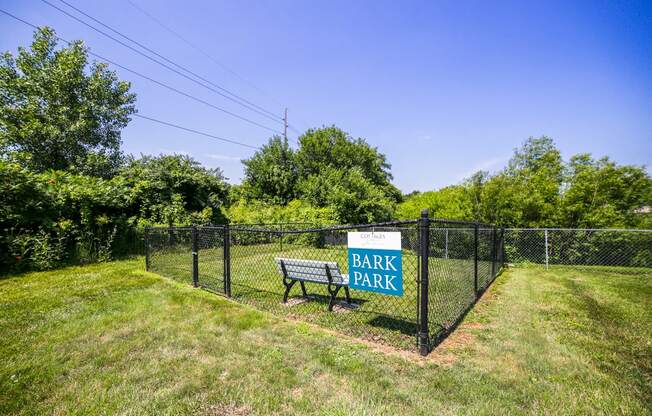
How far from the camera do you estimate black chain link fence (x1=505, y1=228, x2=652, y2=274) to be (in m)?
8.68

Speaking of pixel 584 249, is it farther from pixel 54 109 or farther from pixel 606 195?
pixel 54 109

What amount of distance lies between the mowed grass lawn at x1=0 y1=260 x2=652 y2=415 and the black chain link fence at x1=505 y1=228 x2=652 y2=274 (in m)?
5.40

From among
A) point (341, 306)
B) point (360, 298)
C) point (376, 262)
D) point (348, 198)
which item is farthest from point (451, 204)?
point (376, 262)

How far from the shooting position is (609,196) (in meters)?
11.3

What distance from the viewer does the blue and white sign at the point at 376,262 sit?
3.20m

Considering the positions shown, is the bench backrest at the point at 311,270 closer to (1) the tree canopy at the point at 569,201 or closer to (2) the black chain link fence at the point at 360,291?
(2) the black chain link fence at the point at 360,291

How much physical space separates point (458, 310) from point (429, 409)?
2.72m

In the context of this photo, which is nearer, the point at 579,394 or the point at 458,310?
the point at 579,394

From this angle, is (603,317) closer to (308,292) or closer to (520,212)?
(308,292)

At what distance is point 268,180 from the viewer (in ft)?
81.1

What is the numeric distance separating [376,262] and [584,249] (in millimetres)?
10702

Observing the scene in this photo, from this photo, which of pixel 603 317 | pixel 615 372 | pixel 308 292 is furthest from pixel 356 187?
pixel 615 372

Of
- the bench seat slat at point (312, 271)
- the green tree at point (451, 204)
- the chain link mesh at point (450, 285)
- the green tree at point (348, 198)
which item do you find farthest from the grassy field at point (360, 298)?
the green tree at point (348, 198)

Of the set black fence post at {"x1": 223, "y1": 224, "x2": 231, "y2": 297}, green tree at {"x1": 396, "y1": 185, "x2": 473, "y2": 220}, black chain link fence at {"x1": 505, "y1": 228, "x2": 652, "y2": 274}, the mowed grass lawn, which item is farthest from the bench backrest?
green tree at {"x1": 396, "y1": 185, "x2": 473, "y2": 220}
